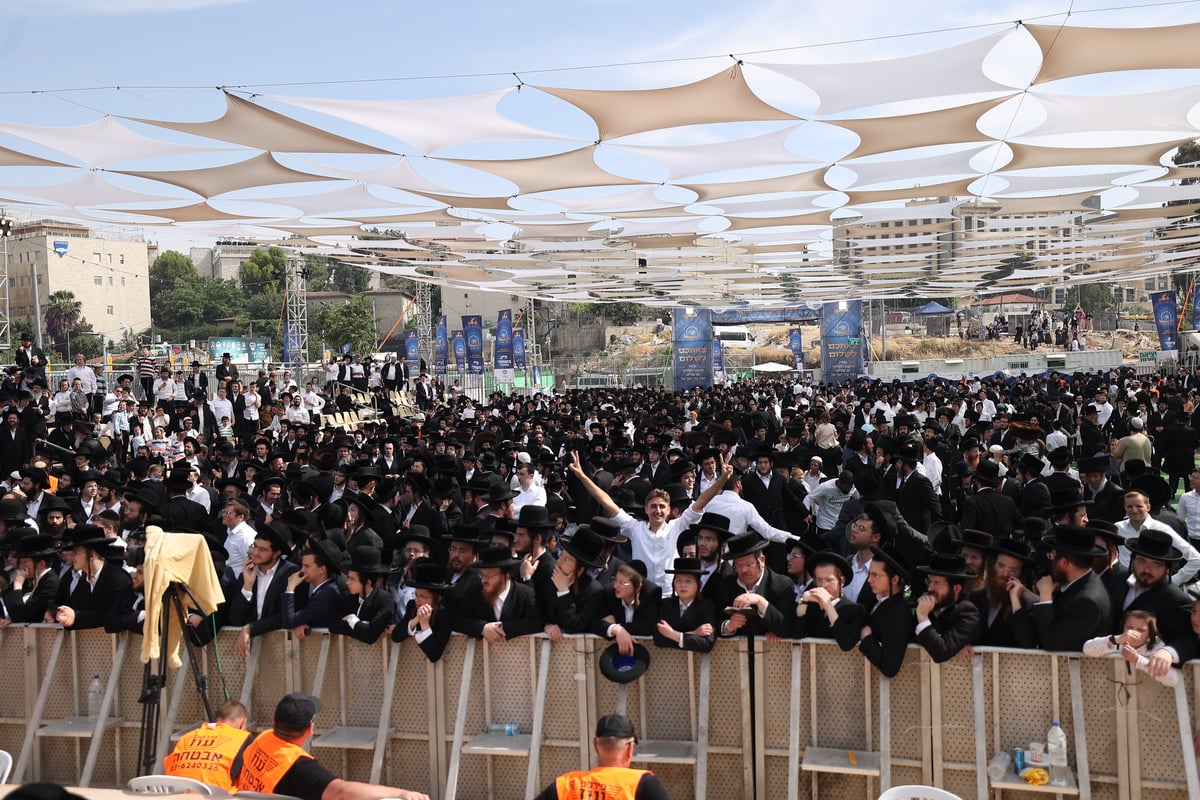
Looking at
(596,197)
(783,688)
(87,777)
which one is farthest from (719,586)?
(596,197)

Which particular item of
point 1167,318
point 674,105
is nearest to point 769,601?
point 674,105

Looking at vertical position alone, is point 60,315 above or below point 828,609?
above

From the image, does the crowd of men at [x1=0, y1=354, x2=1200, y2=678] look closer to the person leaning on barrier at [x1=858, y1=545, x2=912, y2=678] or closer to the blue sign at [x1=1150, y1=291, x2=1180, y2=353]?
the person leaning on barrier at [x1=858, y1=545, x2=912, y2=678]

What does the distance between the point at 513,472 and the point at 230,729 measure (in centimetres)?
778

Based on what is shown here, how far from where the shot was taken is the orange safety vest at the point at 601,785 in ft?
Answer: 12.4

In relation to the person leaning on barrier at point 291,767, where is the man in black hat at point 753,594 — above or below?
above

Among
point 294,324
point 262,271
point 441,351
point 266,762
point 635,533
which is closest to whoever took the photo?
point 266,762

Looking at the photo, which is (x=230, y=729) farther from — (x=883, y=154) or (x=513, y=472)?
(x=883, y=154)

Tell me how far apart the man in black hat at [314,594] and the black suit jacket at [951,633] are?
3347mm

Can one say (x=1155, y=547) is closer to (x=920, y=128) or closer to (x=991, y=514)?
(x=991, y=514)

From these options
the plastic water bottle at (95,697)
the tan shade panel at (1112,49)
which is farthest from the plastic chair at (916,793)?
the tan shade panel at (1112,49)

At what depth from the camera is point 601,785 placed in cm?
380

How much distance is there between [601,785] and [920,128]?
10.1 meters

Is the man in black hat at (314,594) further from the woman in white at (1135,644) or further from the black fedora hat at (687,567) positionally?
the woman in white at (1135,644)
